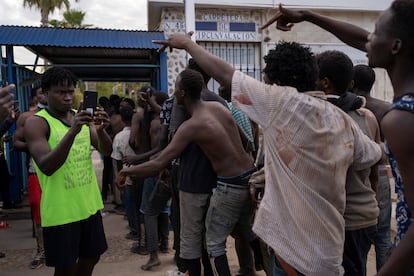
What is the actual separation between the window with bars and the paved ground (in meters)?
3.89

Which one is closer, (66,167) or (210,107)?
(66,167)

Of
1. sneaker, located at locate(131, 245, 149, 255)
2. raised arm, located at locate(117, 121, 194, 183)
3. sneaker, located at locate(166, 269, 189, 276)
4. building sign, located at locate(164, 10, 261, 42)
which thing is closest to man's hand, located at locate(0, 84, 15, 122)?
raised arm, located at locate(117, 121, 194, 183)

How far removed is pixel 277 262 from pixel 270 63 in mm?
979

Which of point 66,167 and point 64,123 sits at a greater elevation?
point 64,123

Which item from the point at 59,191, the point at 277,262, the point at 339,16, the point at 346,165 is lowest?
the point at 277,262

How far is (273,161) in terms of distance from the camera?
71.8 inches

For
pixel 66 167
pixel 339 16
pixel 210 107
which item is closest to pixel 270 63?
pixel 210 107

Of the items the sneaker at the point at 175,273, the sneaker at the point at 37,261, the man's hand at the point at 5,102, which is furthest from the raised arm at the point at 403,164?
the sneaker at the point at 37,261

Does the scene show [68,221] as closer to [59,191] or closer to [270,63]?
[59,191]

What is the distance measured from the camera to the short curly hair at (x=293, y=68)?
1897mm

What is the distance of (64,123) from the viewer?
287 cm

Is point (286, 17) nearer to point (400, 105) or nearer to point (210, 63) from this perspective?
point (210, 63)

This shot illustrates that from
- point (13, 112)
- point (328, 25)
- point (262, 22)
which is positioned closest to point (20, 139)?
point (13, 112)

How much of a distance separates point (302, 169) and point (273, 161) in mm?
133
